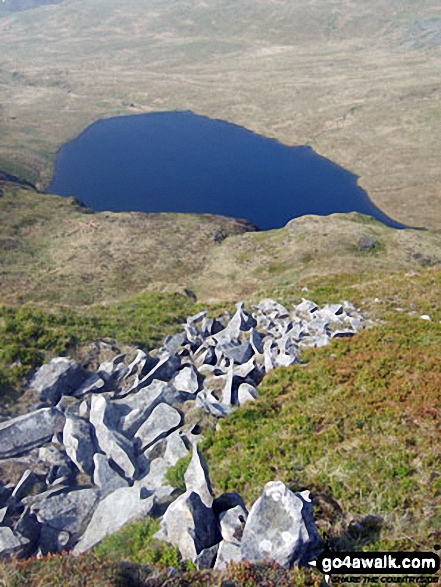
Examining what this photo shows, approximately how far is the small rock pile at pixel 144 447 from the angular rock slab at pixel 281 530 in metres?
0.03

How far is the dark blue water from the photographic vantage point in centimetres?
11238

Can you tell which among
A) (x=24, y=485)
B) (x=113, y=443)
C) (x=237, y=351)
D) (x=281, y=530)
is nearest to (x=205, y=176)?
(x=237, y=351)

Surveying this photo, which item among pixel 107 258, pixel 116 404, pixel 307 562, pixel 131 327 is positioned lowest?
pixel 107 258

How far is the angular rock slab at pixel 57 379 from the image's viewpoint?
63.8 feet

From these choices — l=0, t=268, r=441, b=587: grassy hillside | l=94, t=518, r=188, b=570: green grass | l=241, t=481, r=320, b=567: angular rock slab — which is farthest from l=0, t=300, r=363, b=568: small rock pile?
l=0, t=268, r=441, b=587: grassy hillside

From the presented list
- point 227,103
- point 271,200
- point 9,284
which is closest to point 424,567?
point 9,284

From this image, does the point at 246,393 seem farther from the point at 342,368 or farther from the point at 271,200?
the point at 271,200

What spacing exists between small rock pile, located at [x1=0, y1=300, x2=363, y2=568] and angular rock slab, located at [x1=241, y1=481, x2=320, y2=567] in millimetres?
25

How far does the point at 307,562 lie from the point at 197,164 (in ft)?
453

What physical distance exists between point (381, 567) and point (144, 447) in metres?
8.82

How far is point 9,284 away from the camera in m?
55.2

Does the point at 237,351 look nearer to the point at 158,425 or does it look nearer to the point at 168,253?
the point at 158,425

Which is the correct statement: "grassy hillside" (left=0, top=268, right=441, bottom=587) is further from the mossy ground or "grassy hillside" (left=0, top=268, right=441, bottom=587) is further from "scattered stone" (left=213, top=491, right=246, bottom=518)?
"scattered stone" (left=213, top=491, right=246, bottom=518)

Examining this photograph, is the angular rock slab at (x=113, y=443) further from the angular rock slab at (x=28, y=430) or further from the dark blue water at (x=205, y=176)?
the dark blue water at (x=205, y=176)
